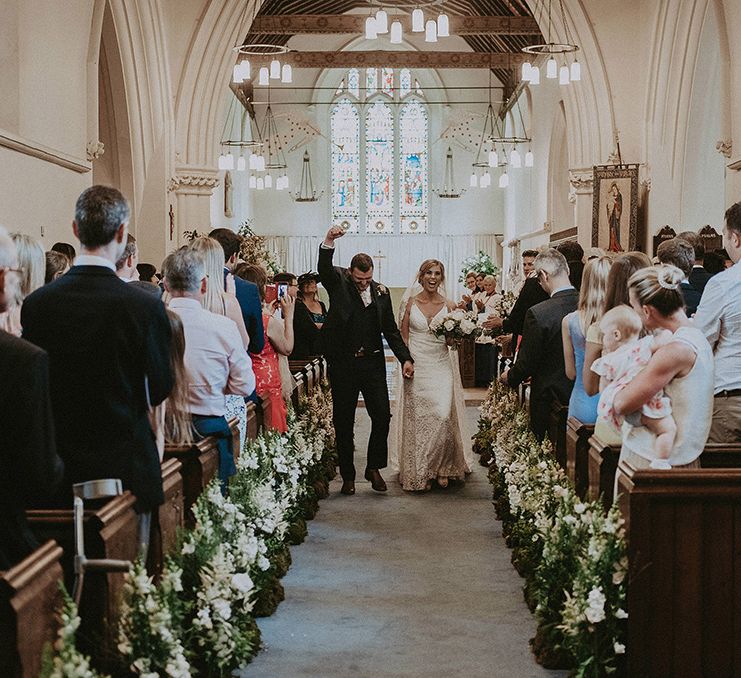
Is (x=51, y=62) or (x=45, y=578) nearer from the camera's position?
(x=45, y=578)

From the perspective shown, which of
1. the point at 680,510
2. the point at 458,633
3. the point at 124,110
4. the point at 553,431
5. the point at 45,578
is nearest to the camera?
the point at 45,578

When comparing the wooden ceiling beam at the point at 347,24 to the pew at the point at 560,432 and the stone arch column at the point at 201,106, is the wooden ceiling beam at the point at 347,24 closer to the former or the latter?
the stone arch column at the point at 201,106

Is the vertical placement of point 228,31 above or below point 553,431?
above

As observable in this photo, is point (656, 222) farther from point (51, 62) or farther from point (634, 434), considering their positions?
point (634, 434)

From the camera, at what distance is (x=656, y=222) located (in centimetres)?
1520

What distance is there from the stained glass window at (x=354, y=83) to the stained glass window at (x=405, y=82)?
108 centimetres

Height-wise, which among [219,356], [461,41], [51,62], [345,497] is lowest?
[345,497]

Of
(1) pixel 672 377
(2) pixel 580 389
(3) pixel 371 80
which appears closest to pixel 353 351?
(2) pixel 580 389

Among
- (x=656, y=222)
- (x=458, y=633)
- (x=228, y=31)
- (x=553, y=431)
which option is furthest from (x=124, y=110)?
(x=458, y=633)

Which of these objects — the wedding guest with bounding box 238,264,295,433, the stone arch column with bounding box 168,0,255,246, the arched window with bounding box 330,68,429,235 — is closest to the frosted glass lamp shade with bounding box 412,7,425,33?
the stone arch column with bounding box 168,0,255,246

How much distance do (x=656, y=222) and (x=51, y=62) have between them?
7.94 metres

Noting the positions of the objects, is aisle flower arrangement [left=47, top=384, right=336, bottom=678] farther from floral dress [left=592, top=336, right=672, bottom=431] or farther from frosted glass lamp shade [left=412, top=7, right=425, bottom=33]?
frosted glass lamp shade [left=412, top=7, right=425, bottom=33]

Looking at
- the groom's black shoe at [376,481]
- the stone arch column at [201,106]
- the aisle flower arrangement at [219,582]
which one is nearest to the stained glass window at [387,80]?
the stone arch column at [201,106]

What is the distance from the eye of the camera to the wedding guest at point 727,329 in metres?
4.75
